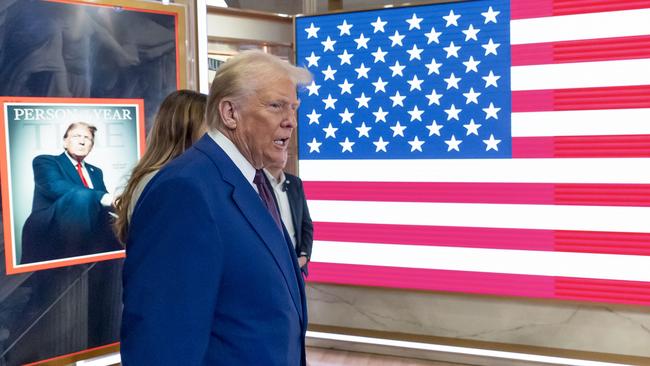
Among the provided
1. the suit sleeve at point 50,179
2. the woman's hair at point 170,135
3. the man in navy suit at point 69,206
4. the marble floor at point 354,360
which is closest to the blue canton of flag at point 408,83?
the marble floor at point 354,360

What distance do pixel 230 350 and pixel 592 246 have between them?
8.71 ft

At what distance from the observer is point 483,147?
3490mm

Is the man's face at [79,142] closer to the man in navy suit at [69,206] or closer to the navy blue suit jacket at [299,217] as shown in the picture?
the man in navy suit at [69,206]

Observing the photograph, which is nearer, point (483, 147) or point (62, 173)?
point (62, 173)

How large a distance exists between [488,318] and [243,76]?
2.78 metres

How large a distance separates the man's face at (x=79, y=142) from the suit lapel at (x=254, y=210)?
1799mm

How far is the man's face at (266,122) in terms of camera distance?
3.93 feet

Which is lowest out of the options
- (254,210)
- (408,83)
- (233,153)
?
(254,210)

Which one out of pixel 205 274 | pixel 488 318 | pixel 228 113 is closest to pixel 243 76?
pixel 228 113

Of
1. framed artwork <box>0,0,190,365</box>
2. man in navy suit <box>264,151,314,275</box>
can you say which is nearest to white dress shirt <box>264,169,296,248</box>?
man in navy suit <box>264,151,314,275</box>

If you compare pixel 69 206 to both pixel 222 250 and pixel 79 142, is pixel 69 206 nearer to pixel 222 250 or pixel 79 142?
pixel 79 142

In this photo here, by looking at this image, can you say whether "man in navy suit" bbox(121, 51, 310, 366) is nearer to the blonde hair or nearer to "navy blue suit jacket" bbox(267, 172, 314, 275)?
the blonde hair

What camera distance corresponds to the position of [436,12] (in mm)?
3562

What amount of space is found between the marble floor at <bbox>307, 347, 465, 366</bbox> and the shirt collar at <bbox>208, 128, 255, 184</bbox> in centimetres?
260
